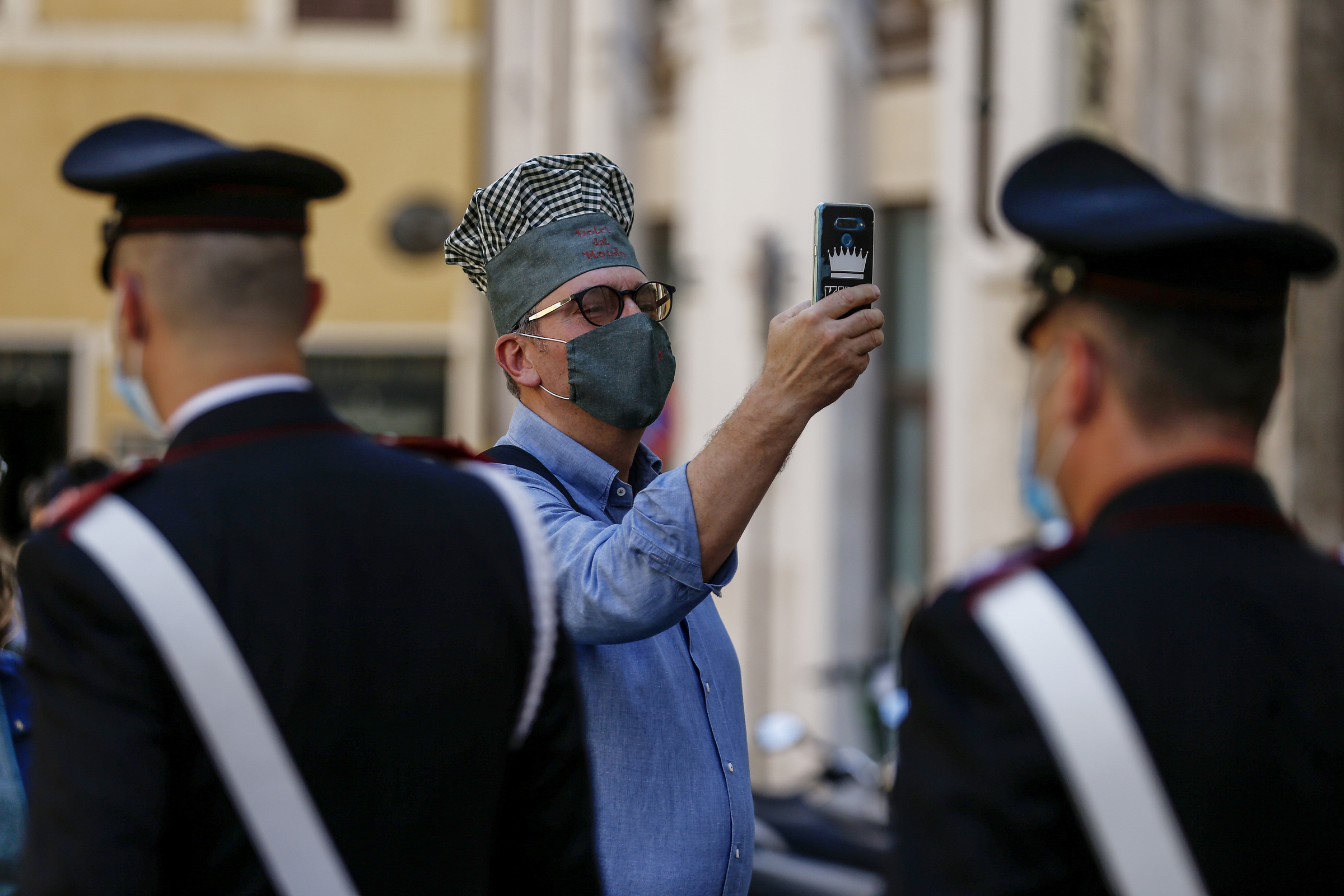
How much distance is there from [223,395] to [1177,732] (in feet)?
3.44

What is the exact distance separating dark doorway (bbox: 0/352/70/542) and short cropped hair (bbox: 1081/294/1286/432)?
13361 mm

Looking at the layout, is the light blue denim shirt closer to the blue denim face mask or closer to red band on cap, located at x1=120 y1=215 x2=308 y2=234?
the blue denim face mask

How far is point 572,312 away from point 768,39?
7.73 metres

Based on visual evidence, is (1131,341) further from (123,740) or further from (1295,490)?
(1295,490)

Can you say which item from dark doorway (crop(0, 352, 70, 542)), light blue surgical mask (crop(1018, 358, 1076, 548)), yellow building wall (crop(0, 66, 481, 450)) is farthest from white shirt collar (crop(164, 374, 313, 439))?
dark doorway (crop(0, 352, 70, 542))

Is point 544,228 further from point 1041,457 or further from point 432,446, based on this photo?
point 1041,457

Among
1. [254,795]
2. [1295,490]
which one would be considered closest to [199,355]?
[254,795]

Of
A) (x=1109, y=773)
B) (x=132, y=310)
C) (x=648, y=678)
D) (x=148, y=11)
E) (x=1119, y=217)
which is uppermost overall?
(x=148, y=11)

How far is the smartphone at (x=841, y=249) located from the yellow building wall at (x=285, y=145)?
11635mm

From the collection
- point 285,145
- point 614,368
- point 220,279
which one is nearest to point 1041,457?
point 220,279

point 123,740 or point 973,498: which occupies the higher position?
point 123,740

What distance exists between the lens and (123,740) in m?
1.51

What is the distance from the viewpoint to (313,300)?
1845 mm

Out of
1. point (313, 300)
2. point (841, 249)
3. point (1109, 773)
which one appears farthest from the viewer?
point (841, 249)
